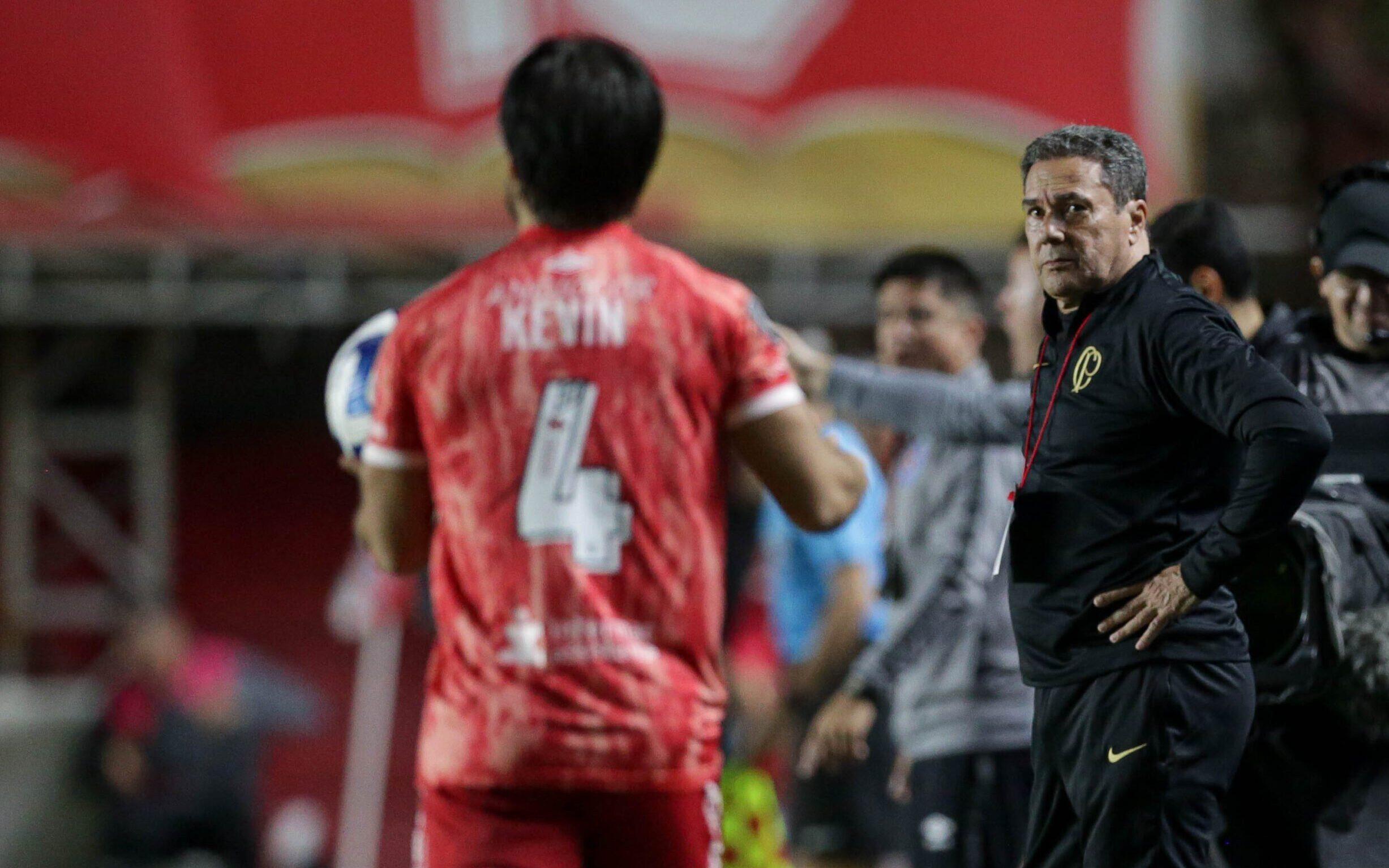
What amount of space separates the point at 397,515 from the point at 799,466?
0.77 m

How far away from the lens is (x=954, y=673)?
5199 mm

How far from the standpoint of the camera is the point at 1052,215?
3158 mm

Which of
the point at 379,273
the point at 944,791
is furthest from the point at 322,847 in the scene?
the point at 944,791

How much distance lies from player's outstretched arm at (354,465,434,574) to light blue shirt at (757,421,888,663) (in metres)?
3.09

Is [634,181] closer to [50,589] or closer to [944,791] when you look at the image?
[944,791]

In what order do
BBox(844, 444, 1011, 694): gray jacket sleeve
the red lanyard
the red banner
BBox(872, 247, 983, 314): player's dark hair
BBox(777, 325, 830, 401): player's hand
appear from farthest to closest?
1. the red banner
2. BBox(872, 247, 983, 314): player's dark hair
3. BBox(844, 444, 1011, 694): gray jacket sleeve
4. BBox(777, 325, 830, 401): player's hand
5. the red lanyard

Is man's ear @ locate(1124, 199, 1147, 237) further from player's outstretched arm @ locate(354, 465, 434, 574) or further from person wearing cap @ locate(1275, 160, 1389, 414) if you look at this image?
player's outstretched arm @ locate(354, 465, 434, 574)

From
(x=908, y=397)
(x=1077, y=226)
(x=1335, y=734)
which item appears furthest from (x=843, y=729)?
(x=1077, y=226)

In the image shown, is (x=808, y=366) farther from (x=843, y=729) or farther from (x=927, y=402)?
(x=843, y=729)

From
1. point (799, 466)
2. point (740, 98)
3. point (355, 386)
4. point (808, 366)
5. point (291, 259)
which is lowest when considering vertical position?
point (799, 466)

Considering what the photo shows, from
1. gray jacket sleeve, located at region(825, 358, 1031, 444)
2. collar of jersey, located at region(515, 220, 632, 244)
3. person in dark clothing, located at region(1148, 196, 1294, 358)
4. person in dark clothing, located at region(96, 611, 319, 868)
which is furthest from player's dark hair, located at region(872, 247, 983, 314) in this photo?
person in dark clothing, located at region(96, 611, 319, 868)

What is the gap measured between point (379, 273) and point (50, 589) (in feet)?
11.7

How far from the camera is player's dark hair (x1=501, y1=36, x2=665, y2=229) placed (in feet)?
10.6

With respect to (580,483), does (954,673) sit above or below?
below
